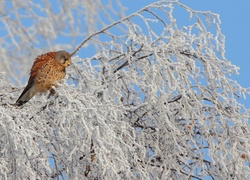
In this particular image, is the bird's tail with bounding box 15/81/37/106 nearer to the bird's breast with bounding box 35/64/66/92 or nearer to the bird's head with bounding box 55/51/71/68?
the bird's breast with bounding box 35/64/66/92

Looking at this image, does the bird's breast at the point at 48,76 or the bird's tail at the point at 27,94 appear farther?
the bird's breast at the point at 48,76

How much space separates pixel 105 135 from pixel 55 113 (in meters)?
0.38

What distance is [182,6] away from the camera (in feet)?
13.7

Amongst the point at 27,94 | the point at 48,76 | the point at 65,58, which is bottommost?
the point at 27,94

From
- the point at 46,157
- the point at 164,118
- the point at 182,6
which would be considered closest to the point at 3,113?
the point at 46,157

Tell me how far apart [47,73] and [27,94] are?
0.53 ft

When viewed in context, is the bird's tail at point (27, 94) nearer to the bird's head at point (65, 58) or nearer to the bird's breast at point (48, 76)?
the bird's breast at point (48, 76)

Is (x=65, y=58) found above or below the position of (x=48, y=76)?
above

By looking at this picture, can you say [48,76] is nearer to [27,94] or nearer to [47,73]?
[47,73]

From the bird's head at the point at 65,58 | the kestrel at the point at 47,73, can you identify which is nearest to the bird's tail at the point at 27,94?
the kestrel at the point at 47,73

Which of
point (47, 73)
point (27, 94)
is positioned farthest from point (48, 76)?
point (27, 94)

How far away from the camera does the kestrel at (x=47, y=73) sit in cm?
404

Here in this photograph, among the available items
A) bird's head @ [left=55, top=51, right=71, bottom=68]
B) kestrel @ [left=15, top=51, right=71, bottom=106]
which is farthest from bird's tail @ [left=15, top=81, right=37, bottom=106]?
bird's head @ [left=55, top=51, right=71, bottom=68]

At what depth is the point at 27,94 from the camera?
3.99 m
